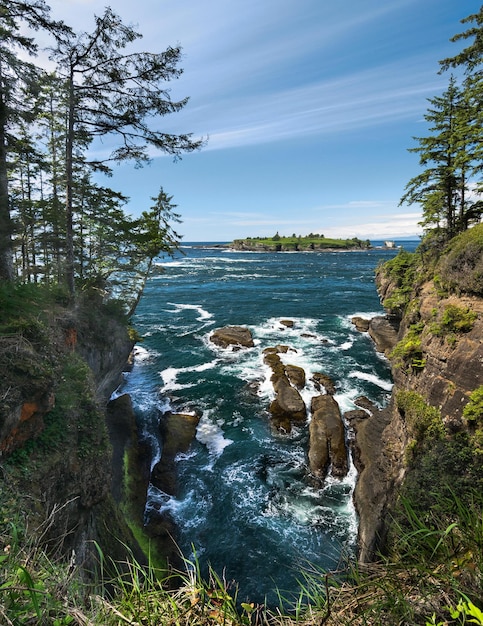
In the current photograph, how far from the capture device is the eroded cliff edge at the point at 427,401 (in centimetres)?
931

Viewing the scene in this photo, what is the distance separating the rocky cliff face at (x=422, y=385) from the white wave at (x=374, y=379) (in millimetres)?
5369

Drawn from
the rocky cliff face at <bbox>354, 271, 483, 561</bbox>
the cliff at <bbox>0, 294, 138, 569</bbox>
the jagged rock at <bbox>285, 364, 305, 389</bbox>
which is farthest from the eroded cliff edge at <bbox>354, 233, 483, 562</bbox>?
the cliff at <bbox>0, 294, 138, 569</bbox>

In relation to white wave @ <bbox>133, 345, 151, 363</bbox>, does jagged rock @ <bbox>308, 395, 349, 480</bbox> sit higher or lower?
lower

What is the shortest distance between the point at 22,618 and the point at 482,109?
2104 centimetres

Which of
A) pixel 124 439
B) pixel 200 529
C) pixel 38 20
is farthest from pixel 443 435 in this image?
pixel 38 20

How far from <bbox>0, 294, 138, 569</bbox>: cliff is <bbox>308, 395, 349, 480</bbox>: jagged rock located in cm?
817

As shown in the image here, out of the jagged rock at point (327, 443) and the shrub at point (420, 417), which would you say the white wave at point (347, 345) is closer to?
the jagged rock at point (327, 443)

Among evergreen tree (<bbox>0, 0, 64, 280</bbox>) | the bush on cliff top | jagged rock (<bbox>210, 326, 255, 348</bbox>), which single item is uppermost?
evergreen tree (<bbox>0, 0, 64, 280</bbox>)

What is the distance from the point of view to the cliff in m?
6.21

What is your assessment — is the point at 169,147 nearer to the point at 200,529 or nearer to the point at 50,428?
the point at 50,428

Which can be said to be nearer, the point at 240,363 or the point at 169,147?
the point at 169,147

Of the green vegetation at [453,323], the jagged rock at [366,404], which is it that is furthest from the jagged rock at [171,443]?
the green vegetation at [453,323]

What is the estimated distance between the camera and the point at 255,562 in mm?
9812

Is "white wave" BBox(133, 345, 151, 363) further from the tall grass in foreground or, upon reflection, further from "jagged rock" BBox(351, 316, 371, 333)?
the tall grass in foreground
